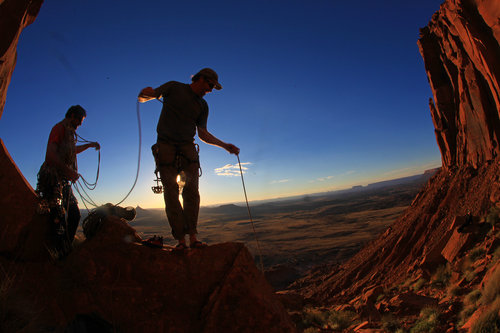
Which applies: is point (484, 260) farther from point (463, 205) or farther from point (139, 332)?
point (139, 332)

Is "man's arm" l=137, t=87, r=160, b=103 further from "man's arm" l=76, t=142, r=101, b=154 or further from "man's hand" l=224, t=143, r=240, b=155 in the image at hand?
"man's arm" l=76, t=142, r=101, b=154

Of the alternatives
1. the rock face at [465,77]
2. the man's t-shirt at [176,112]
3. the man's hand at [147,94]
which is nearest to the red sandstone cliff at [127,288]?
the man's t-shirt at [176,112]

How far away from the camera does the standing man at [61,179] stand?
134 inches

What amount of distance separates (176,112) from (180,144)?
432mm

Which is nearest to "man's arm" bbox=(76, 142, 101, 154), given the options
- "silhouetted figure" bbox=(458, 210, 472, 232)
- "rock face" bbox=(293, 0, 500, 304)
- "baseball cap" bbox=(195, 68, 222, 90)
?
"baseball cap" bbox=(195, 68, 222, 90)

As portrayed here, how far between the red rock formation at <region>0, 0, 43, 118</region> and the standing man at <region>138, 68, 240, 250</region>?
304cm

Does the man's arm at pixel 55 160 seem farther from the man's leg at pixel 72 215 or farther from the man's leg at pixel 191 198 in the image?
the man's leg at pixel 191 198

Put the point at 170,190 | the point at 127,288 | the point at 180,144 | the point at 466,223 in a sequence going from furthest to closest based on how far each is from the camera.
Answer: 1. the point at 466,223
2. the point at 180,144
3. the point at 170,190
4. the point at 127,288

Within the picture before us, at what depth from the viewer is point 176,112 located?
3258 mm

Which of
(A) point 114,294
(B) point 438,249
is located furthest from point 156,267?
(B) point 438,249

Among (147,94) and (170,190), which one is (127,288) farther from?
(147,94)

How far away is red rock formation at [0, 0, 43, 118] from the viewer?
13.8 ft

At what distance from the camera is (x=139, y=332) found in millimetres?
2389

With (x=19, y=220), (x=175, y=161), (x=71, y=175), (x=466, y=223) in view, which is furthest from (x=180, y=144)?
(x=466, y=223)
